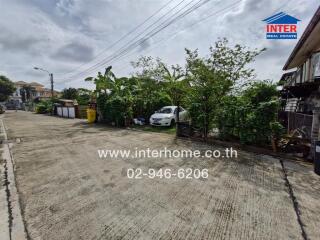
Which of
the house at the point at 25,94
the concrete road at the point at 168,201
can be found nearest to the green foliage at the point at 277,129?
the concrete road at the point at 168,201

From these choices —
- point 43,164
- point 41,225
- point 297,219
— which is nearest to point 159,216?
point 41,225

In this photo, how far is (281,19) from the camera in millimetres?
8375

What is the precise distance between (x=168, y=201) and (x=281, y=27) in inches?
392

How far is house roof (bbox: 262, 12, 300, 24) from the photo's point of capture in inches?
321

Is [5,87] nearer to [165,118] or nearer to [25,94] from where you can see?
[25,94]

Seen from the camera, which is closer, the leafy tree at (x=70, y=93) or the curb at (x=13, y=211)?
the curb at (x=13, y=211)

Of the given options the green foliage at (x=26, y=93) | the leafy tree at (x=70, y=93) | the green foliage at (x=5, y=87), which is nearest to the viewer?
the leafy tree at (x=70, y=93)

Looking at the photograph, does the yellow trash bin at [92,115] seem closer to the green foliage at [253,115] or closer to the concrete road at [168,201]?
the concrete road at [168,201]

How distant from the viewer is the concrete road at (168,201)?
255 centimetres

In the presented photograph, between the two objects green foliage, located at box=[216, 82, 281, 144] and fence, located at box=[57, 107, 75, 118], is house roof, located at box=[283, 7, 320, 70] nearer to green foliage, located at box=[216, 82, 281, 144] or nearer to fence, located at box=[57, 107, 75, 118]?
green foliage, located at box=[216, 82, 281, 144]

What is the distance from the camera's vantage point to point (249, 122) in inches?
258

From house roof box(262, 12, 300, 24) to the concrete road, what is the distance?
6.86 m

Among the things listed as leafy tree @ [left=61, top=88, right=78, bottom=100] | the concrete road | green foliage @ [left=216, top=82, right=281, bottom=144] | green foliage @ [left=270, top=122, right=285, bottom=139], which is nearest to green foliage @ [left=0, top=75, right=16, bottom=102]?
leafy tree @ [left=61, top=88, right=78, bottom=100]

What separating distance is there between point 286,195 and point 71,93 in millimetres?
48289
